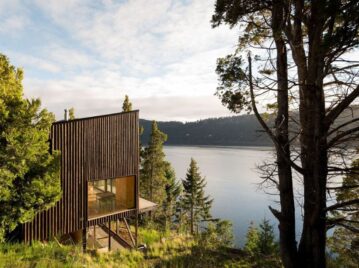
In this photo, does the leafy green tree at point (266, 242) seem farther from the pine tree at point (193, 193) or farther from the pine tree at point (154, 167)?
the pine tree at point (193, 193)

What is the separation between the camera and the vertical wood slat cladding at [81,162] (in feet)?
33.3

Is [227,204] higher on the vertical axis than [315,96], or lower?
lower

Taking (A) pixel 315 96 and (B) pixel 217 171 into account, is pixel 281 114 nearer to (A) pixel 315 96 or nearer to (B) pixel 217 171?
(A) pixel 315 96

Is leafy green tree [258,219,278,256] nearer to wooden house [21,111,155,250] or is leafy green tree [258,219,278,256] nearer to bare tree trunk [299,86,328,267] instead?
bare tree trunk [299,86,328,267]

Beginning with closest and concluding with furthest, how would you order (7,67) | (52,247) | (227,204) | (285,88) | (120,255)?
(285,88) < (52,247) < (120,255) < (7,67) < (227,204)

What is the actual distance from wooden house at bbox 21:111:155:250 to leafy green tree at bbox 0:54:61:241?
5.88 feet

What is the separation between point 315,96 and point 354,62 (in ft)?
2.83

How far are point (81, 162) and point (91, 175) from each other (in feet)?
2.38

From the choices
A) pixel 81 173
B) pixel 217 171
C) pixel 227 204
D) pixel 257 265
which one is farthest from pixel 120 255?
pixel 217 171

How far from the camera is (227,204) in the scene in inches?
1708

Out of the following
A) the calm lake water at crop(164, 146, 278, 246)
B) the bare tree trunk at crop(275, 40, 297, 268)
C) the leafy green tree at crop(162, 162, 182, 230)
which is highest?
the bare tree trunk at crop(275, 40, 297, 268)

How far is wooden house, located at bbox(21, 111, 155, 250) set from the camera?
10.2 meters

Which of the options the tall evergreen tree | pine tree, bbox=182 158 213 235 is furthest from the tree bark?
pine tree, bbox=182 158 213 235

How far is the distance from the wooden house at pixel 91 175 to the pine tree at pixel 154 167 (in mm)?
11535
